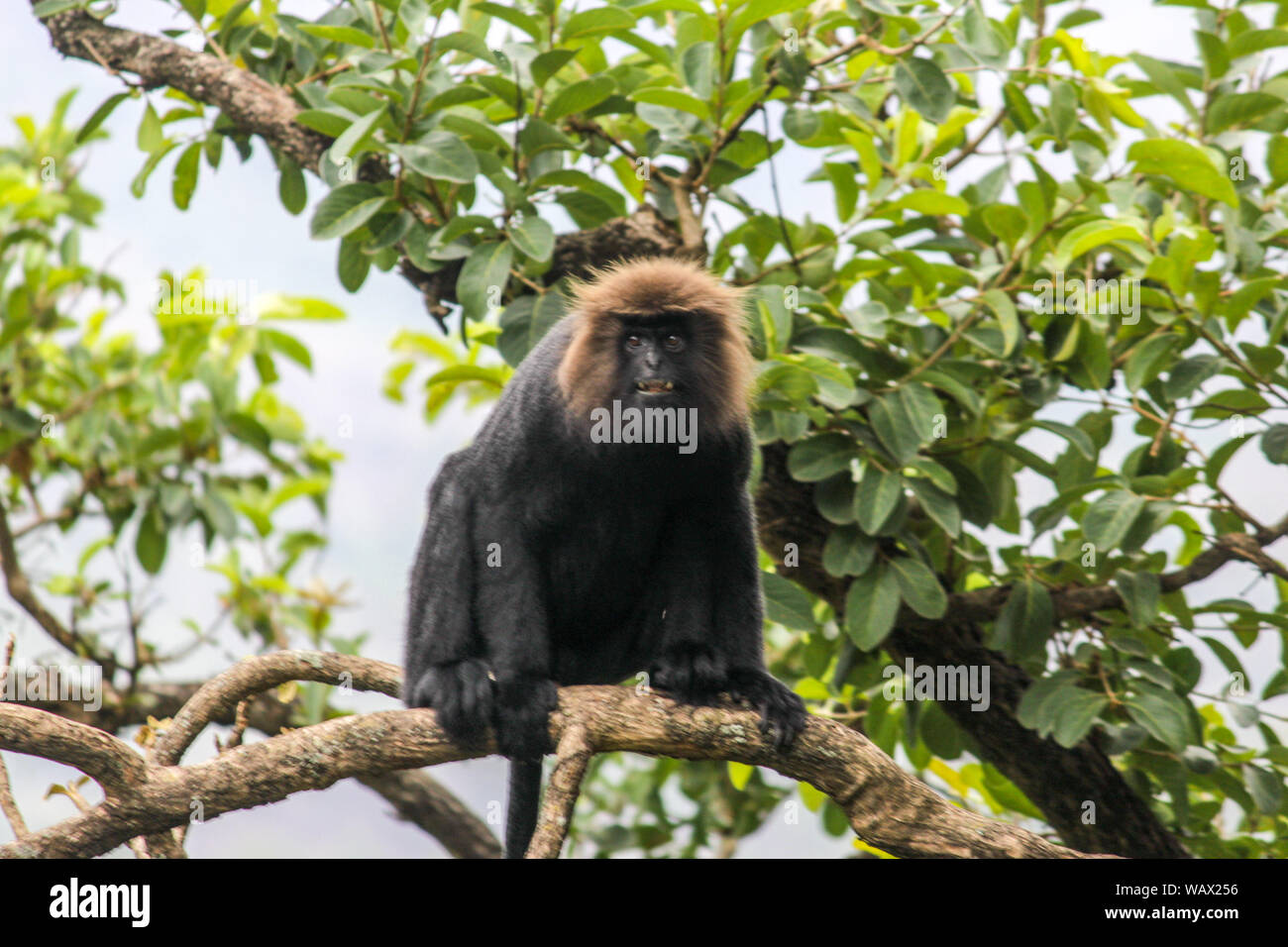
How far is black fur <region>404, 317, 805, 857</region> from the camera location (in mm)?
3422

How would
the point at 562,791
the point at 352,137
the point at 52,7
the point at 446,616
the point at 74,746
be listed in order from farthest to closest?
the point at 52,7 → the point at 352,137 → the point at 446,616 → the point at 562,791 → the point at 74,746

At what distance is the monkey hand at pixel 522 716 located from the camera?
3.27 meters

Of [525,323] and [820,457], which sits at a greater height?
[525,323]

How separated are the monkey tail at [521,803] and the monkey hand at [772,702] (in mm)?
738

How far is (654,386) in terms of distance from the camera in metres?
3.51

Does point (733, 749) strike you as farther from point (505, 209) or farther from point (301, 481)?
point (301, 481)

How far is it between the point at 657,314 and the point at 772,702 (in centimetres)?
117

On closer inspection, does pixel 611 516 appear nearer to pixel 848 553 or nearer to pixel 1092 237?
pixel 848 553

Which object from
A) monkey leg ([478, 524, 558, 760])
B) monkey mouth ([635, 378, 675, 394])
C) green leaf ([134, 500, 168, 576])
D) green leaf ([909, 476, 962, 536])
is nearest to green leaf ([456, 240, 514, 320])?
monkey mouth ([635, 378, 675, 394])

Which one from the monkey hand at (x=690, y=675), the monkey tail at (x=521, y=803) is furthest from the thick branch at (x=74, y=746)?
the monkey hand at (x=690, y=675)

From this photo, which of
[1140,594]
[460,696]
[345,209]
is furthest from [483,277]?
[1140,594]

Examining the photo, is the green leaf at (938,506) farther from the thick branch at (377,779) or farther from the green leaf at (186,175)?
the green leaf at (186,175)

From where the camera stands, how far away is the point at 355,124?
148 inches

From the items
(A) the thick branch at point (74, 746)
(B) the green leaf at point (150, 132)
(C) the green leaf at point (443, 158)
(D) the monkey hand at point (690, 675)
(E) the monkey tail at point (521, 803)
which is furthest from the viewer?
(B) the green leaf at point (150, 132)
